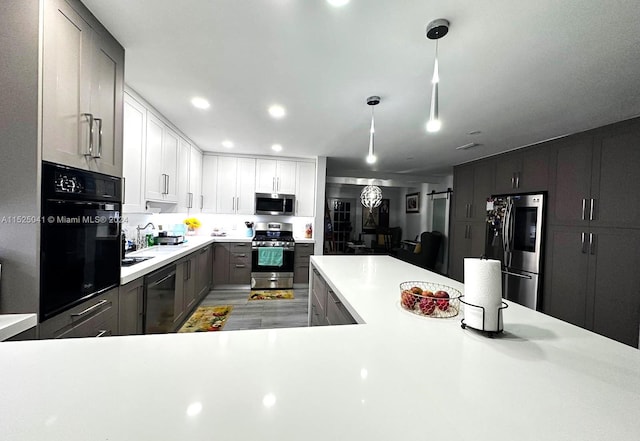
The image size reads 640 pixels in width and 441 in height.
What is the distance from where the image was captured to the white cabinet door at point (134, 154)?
2154mm

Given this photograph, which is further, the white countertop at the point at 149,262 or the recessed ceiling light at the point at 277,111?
the recessed ceiling light at the point at 277,111

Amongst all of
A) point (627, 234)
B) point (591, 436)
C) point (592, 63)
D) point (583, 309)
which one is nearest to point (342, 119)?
point (592, 63)

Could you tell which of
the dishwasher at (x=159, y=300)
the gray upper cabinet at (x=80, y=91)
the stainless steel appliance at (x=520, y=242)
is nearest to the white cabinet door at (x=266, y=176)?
the dishwasher at (x=159, y=300)

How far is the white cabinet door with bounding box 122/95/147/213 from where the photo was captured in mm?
2154

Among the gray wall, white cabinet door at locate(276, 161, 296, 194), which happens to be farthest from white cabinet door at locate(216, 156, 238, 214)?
the gray wall

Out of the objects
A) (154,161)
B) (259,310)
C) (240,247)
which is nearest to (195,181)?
(240,247)

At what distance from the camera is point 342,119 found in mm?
2707

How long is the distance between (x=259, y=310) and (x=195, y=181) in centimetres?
231

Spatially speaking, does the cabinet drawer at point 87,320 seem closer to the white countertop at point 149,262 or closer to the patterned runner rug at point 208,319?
the white countertop at point 149,262

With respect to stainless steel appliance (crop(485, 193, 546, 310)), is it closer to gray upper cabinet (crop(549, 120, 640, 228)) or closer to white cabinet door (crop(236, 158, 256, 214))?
gray upper cabinet (crop(549, 120, 640, 228))

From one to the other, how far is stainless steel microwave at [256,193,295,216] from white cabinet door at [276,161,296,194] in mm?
144

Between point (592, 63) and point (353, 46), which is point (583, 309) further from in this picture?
point (353, 46)

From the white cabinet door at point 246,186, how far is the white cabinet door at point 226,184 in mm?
70

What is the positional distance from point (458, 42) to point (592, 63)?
969mm
